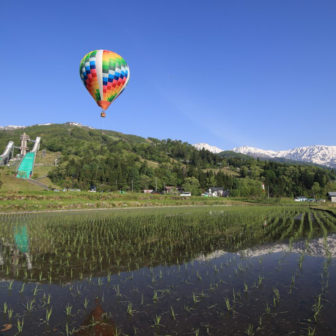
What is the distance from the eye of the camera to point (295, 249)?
671 inches

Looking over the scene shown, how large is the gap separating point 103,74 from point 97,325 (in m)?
30.6

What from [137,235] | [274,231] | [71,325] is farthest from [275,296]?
[274,231]

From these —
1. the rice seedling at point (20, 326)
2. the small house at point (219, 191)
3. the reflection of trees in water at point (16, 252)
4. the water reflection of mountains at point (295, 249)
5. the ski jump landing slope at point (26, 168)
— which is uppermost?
the ski jump landing slope at point (26, 168)

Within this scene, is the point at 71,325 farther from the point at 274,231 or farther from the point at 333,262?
the point at 274,231

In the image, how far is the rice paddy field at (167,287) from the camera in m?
7.45

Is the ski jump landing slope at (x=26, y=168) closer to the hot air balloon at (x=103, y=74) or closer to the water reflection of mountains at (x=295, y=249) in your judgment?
the hot air balloon at (x=103, y=74)

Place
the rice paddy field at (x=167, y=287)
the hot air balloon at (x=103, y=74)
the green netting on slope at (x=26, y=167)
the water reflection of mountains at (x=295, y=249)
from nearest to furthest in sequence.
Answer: the rice paddy field at (x=167, y=287)
the water reflection of mountains at (x=295, y=249)
the hot air balloon at (x=103, y=74)
the green netting on slope at (x=26, y=167)

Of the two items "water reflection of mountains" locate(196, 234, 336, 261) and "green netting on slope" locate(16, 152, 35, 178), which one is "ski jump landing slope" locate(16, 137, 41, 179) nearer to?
"green netting on slope" locate(16, 152, 35, 178)

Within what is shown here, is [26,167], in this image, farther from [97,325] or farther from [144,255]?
[97,325]

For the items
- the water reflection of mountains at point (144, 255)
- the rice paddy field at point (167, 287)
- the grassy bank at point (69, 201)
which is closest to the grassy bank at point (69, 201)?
the grassy bank at point (69, 201)

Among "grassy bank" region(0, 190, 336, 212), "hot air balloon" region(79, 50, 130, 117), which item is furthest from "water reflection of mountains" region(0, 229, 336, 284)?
"grassy bank" region(0, 190, 336, 212)

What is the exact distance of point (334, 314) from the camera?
26.3ft

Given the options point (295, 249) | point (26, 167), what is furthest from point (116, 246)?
point (26, 167)

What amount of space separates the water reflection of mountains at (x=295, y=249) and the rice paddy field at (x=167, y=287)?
0.20ft
